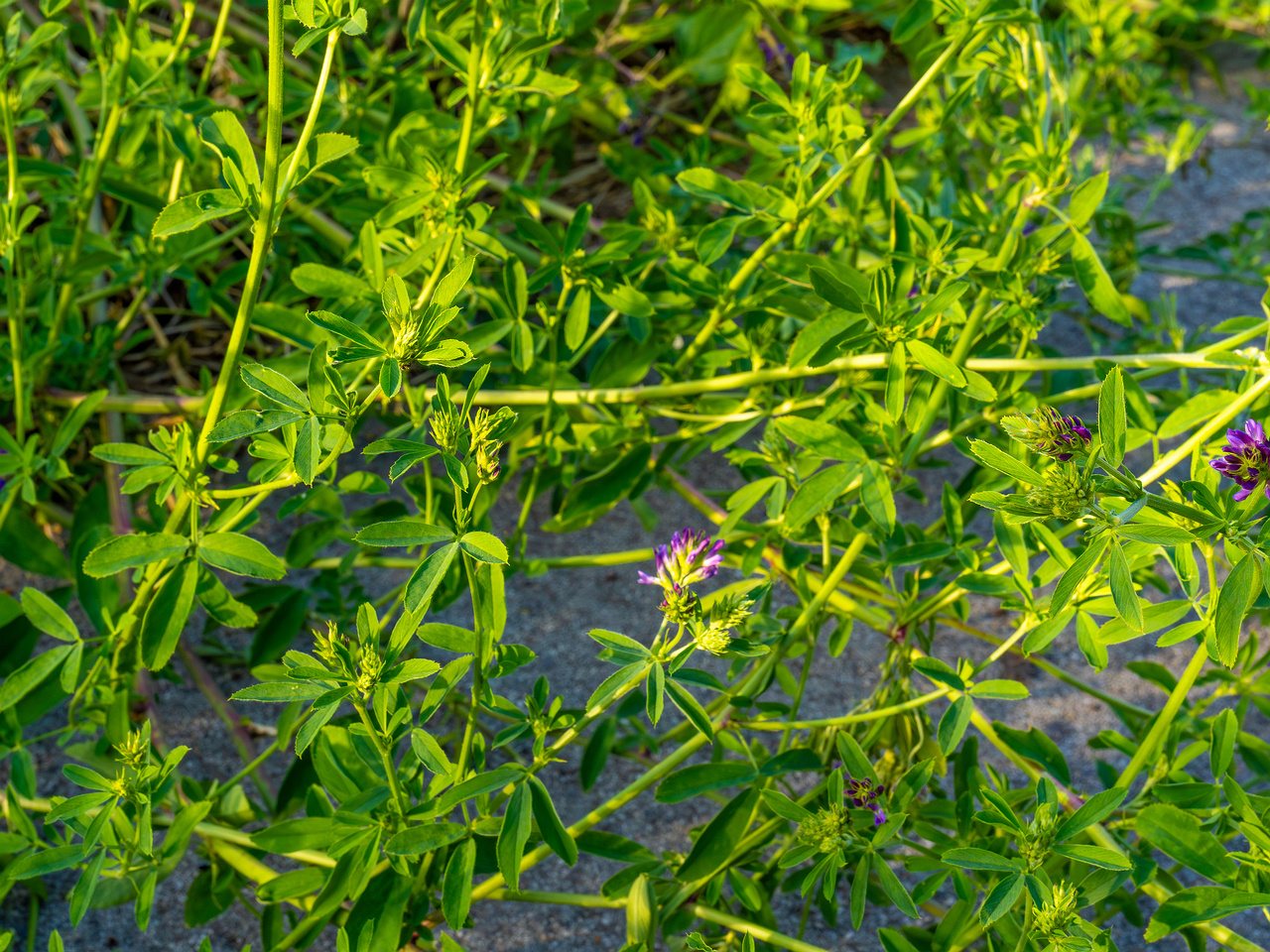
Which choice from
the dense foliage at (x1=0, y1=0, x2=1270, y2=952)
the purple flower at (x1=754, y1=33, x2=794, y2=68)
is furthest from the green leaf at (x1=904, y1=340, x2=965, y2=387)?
the purple flower at (x1=754, y1=33, x2=794, y2=68)

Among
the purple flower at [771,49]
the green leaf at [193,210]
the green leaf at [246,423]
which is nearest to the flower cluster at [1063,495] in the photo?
the green leaf at [246,423]

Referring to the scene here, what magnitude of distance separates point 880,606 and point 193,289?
959 mm

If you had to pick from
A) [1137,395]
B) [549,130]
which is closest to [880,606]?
[1137,395]

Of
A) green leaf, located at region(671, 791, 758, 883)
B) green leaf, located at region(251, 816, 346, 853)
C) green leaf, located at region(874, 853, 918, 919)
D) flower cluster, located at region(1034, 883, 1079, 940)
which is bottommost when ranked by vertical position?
green leaf, located at region(671, 791, 758, 883)

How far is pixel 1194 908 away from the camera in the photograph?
34.9 inches

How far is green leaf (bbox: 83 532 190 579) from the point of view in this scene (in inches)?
35.4

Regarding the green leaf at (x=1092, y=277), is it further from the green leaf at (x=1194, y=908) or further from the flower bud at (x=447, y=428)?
the flower bud at (x=447, y=428)

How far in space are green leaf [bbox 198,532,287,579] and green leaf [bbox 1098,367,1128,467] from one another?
26.3 inches

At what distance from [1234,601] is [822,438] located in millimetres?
400

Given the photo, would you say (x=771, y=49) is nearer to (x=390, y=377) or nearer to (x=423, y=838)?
(x=390, y=377)

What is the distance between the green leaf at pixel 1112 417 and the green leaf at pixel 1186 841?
0.33 metres

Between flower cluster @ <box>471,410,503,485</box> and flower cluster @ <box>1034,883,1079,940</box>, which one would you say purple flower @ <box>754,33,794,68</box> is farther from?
flower cluster @ <box>1034,883,1079,940</box>

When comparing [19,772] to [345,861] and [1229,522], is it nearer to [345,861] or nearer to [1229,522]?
[345,861]

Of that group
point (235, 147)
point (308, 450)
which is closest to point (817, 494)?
point (308, 450)
